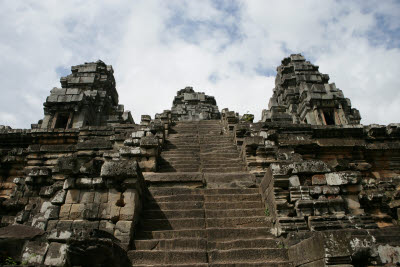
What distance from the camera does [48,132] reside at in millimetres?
11594

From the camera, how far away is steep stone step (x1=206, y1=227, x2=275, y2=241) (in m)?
5.53

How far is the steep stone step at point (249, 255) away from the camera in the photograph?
191 inches

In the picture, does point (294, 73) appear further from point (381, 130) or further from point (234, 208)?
point (234, 208)

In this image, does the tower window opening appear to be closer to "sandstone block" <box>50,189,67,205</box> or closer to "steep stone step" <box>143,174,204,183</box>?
"steep stone step" <box>143,174,204,183</box>

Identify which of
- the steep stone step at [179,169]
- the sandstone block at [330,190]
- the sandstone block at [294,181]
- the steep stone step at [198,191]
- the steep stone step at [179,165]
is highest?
the steep stone step at [179,165]

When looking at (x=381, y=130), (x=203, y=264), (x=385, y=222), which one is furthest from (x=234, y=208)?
(x=381, y=130)

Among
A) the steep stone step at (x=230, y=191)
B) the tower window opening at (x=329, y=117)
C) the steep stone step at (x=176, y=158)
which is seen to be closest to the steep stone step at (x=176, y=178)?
the steep stone step at (x=230, y=191)

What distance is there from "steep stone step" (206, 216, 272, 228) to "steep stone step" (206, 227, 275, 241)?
22 centimetres

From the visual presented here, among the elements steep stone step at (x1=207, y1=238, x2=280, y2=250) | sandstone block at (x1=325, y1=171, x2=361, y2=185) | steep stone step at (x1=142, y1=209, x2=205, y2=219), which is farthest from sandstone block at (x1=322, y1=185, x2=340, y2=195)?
steep stone step at (x1=142, y1=209, x2=205, y2=219)

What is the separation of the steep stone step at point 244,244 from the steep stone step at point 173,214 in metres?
1.00

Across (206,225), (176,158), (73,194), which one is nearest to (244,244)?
(206,225)

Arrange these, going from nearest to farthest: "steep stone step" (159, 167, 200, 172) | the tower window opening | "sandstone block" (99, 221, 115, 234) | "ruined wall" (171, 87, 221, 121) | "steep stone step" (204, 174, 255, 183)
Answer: "sandstone block" (99, 221, 115, 234), "steep stone step" (204, 174, 255, 183), "steep stone step" (159, 167, 200, 172), the tower window opening, "ruined wall" (171, 87, 221, 121)

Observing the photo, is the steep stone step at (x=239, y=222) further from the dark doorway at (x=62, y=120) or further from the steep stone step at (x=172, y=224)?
the dark doorway at (x=62, y=120)

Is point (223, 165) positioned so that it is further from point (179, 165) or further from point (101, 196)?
point (101, 196)
